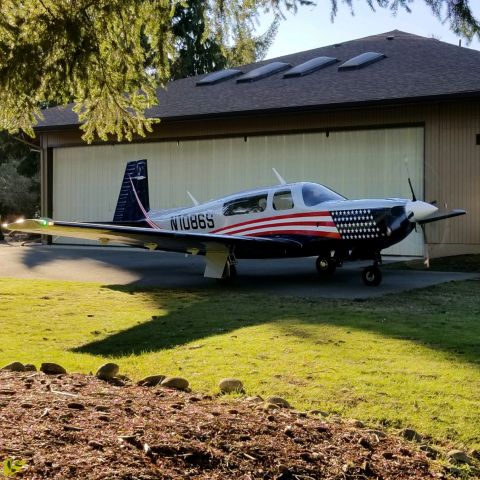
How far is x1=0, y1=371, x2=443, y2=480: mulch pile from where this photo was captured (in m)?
3.17

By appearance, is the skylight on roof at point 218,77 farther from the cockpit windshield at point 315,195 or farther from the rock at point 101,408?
the rock at point 101,408

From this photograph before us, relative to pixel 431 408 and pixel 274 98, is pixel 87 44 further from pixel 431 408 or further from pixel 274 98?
pixel 274 98

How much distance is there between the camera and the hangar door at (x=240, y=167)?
1738cm

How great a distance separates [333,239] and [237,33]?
18.7 ft

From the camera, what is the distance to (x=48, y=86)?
23.2ft

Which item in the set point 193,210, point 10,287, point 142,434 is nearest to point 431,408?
point 142,434

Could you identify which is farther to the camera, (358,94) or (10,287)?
(358,94)

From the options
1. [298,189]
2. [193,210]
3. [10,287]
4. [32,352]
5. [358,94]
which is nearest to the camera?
[32,352]

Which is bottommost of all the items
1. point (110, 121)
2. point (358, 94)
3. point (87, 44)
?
point (110, 121)

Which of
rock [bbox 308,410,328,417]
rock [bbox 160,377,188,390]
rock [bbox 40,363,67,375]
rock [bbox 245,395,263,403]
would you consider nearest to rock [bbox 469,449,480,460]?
rock [bbox 308,410,328,417]

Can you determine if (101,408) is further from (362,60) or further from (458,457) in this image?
(362,60)

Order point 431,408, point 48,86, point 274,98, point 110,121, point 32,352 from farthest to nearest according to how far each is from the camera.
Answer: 1. point 274,98
2. point 110,121
3. point 48,86
4. point 32,352
5. point 431,408

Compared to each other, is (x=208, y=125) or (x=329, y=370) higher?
(x=208, y=125)

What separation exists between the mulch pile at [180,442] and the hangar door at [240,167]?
1381cm
